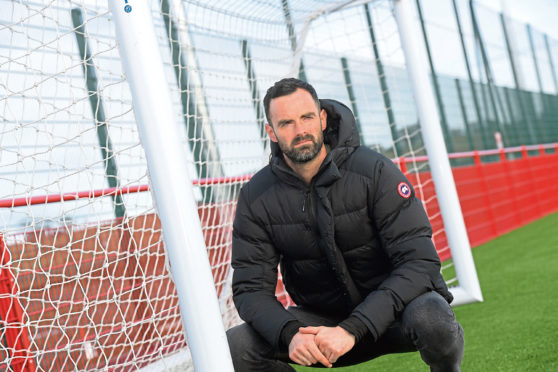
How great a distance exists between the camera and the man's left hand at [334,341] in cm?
192

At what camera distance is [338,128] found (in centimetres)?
234

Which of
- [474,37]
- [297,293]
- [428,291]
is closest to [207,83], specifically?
[297,293]

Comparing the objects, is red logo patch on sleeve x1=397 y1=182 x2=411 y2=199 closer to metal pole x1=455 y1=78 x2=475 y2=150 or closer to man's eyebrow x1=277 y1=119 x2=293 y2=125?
man's eyebrow x1=277 y1=119 x2=293 y2=125

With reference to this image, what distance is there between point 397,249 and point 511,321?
1.96 meters

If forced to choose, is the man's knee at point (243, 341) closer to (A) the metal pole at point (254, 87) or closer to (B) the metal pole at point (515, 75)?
(A) the metal pole at point (254, 87)

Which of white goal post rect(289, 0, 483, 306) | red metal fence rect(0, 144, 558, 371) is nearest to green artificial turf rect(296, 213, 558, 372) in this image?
white goal post rect(289, 0, 483, 306)

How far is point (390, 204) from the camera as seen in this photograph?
7.11 feet

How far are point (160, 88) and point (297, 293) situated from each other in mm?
882

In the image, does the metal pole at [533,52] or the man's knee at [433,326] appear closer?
the man's knee at [433,326]

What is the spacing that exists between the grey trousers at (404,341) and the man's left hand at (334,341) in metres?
0.13

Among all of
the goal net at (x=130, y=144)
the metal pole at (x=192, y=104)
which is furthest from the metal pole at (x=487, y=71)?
the metal pole at (x=192, y=104)

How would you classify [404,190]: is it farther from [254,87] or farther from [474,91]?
[474,91]

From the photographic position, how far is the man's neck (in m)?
2.27

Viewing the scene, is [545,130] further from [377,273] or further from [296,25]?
[377,273]
